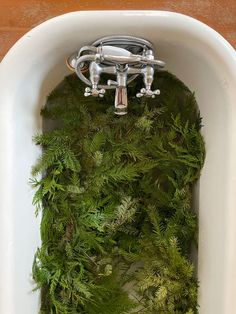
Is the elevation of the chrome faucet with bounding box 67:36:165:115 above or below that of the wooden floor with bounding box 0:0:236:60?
below

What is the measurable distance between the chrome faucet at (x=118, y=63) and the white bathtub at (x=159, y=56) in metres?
0.03

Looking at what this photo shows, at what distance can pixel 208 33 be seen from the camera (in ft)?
4.63

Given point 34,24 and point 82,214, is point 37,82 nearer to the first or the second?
point 34,24

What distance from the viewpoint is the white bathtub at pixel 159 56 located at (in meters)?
1.40

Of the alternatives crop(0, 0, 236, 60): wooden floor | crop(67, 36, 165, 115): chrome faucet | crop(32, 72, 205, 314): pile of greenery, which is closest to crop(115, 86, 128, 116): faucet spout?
crop(67, 36, 165, 115): chrome faucet

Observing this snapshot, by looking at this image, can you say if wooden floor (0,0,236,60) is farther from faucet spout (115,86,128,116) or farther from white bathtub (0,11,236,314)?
faucet spout (115,86,128,116)

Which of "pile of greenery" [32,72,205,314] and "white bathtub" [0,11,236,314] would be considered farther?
"pile of greenery" [32,72,205,314]

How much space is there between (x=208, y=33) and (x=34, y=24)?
618mm

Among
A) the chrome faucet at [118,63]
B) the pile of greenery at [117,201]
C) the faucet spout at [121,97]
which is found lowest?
the pile of greenery at [117,201]

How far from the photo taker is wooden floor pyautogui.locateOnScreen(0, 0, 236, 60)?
5.22ft

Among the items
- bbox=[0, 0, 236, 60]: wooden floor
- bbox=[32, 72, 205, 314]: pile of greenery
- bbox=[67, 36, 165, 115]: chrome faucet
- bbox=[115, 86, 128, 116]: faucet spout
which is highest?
bbox=[0, 0, 236, 60]: wooden floor

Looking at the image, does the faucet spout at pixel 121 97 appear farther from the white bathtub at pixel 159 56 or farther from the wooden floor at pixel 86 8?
the wooden floor at pixel 86 8

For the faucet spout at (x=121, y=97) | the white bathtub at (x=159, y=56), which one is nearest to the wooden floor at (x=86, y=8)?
the white bathtub at (x=159, y=56)

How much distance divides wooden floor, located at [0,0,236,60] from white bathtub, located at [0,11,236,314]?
19 centimetres
